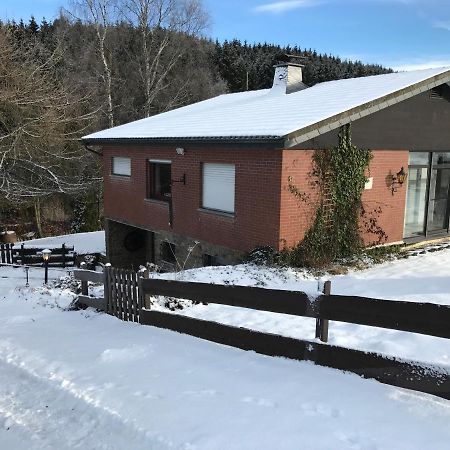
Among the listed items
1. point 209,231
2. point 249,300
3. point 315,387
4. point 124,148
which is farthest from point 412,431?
point 124,148

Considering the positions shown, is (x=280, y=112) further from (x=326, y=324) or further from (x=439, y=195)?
(x=326, y=324)

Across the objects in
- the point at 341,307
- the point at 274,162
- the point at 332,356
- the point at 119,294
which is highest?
the point at 274,162

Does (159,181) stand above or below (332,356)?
above

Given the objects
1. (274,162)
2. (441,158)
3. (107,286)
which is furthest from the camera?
(441,158)

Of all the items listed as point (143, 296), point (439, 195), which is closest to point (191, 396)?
point (143, 296)

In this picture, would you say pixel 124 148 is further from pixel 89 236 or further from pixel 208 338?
pixel 208 338

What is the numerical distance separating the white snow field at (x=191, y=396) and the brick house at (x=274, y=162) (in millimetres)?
4137

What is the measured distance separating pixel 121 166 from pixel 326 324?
12.6m

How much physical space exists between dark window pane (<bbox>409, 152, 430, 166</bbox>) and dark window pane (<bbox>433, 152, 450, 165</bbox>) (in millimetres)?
333

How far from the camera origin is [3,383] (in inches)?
183

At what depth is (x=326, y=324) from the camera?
14.3 feet

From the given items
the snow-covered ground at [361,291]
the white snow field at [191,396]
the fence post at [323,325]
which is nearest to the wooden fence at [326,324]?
the fence post at [323,325]

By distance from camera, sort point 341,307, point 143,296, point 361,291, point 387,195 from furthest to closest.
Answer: point 387,195
point 361,291
point 143,296
point 341,307

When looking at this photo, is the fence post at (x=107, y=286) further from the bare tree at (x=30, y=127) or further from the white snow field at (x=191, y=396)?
the bare tree at (x=30, y=127)
